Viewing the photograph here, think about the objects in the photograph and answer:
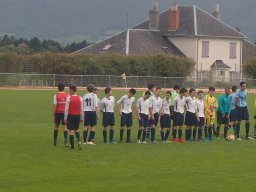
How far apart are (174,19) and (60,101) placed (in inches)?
2696

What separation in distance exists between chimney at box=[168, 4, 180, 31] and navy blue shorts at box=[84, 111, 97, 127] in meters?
66.9

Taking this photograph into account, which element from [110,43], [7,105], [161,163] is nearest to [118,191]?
[161,163]

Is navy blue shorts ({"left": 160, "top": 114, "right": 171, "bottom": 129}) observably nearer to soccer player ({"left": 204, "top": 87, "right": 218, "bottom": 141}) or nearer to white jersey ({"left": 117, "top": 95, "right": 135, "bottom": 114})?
white jersey ({"left": 117, "top": 95, "right": 135, "bottom": 114})

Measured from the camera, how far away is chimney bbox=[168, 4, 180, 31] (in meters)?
91.6

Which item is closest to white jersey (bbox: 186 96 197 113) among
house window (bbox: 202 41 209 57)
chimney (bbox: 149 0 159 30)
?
house window (bbox: 202 41 209 57)

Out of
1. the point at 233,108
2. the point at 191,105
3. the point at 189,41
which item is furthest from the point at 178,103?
the point at 189,41

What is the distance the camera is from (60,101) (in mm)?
24188

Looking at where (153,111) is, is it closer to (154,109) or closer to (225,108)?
(154,109)

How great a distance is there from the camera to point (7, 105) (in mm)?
44562

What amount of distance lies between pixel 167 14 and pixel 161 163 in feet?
250

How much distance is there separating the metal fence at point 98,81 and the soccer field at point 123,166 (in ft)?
128

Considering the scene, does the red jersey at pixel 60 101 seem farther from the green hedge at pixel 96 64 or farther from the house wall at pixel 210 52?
the house wall at pixel 210 52

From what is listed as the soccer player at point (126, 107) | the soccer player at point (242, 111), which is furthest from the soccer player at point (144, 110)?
the soccer player at point (242, 111)

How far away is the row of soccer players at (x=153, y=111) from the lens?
79.1ft
